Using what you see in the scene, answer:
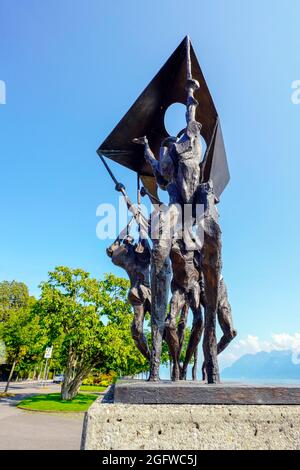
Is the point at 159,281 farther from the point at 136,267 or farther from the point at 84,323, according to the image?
the point at 84,323

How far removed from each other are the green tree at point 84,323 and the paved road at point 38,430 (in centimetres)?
398

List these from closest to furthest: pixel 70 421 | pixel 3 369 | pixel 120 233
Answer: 1. pixel 120 233
2. pixel 70 421
3. pixel 3 369

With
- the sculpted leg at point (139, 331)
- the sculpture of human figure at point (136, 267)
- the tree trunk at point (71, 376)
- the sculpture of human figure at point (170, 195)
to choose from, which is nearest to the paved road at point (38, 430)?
the tree trunk at point (71, 376)

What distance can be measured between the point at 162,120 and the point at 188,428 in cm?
455

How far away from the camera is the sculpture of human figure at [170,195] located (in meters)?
3.25

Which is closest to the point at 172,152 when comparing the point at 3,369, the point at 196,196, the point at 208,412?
the point at 196,196

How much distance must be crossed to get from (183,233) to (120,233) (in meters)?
1.90

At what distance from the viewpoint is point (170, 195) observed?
3.95 metres

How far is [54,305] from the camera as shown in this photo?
2011cm

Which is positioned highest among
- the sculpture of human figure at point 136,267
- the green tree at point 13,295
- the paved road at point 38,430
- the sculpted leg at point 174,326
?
the green tree at point 13,295

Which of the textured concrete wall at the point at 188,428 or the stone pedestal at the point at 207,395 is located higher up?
the stone pedestal at the point at 207,395

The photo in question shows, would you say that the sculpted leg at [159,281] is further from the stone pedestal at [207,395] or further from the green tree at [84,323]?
the green tree at [84,323]

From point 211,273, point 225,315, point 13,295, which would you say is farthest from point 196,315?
point 13,295

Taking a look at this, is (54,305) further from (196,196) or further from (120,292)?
(196,196)
